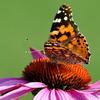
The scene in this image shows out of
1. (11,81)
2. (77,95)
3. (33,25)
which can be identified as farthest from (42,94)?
(33,25)

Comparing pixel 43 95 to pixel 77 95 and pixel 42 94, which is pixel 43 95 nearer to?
pixel 42 94

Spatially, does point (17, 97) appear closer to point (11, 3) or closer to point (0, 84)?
point (0, 84)

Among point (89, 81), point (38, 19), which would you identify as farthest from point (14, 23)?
point (89, 81)

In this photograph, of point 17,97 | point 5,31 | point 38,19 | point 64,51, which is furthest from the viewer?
point 38,19

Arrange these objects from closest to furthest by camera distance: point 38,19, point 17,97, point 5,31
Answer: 1. point 17,97
2. point 5,31
3. point 38,19

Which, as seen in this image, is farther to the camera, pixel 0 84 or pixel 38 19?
pixel 38 19

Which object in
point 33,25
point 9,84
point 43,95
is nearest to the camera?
point 43,95
